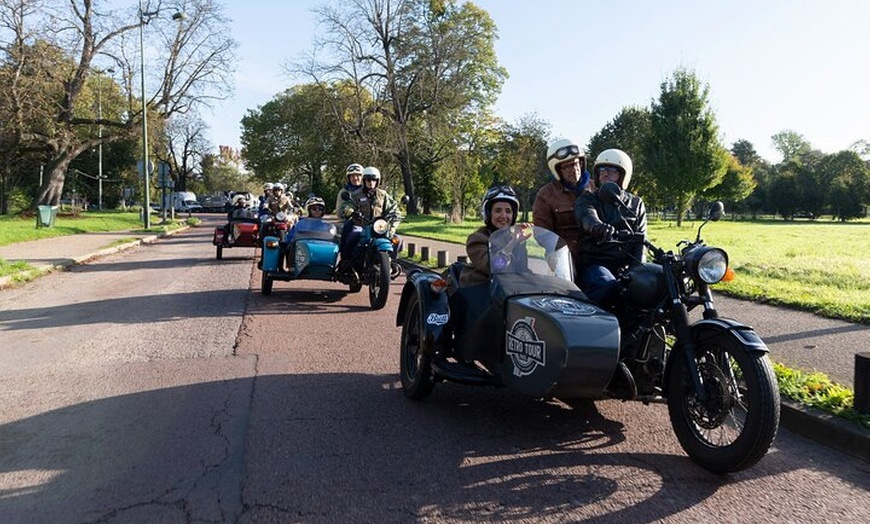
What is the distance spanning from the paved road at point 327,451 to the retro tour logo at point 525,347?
0.57m

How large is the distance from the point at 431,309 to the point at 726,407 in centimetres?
219

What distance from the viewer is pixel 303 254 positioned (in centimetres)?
998

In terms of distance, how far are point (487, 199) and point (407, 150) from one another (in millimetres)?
37140

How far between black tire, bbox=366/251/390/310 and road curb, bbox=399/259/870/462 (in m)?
5.71

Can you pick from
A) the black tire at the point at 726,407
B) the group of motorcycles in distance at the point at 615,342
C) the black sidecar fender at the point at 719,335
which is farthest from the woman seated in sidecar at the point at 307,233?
the black tire at the point at 726,407

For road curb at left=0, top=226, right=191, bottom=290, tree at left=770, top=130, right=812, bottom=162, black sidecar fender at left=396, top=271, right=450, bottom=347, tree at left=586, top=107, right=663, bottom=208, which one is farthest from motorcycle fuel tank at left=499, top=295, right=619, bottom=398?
tree at left=770, top=130, right=812, bottom=162

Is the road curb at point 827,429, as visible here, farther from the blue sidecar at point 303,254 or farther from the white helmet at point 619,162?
the blue sidecar at point 303,254

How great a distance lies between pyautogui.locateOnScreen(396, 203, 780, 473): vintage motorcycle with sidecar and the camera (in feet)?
12.0

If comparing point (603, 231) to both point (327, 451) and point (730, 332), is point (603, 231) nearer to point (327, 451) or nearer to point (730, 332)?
point (730, 332)

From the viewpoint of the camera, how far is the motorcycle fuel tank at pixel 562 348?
378 cm

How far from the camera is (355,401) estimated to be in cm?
519

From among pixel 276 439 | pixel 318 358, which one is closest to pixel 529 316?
pixel 276 439

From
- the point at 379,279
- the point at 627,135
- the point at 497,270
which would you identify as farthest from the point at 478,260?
the point at 627,135

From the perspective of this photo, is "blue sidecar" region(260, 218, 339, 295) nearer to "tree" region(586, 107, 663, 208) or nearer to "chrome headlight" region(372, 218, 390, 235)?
"chrome headlight" region(372, 218, 390, 235)
